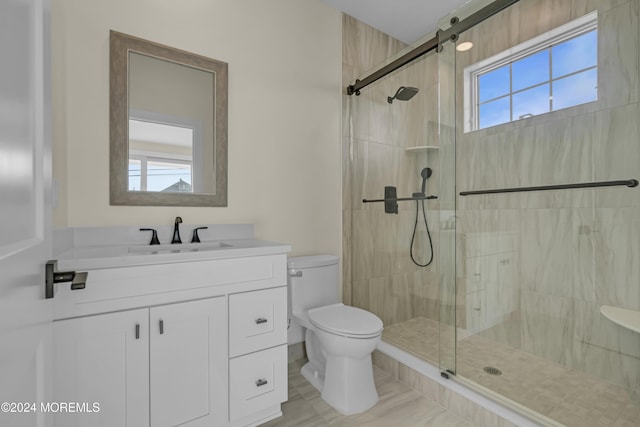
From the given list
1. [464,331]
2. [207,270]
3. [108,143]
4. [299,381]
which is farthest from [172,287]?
[464,331]

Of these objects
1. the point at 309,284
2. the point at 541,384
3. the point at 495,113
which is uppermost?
the point at 495,113

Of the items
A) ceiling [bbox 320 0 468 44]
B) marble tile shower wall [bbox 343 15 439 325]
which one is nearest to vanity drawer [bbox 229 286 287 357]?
marble tile shower wall [bbox 343 15 439 325]

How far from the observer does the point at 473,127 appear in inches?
83.8

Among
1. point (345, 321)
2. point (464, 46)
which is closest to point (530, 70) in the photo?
point (464, 46)

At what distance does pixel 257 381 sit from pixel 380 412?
0.72 m

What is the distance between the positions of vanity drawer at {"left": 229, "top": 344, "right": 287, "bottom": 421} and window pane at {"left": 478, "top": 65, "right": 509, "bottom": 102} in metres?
2.15

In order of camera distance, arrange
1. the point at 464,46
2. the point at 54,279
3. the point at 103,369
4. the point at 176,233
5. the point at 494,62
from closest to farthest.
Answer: the point at 54,279
the point at 103,369
the point at 176,233
the point at 464,46
the point at 494,62

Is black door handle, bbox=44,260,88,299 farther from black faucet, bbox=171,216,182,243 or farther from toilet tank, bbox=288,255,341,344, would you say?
toilet tank, bbox=288,255,341,344

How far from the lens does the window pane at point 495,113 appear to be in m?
2.08

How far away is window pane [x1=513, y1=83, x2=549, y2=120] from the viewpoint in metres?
1.91

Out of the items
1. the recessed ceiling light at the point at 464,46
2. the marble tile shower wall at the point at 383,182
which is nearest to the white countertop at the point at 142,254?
the marble tile shower wall at the point at 383,182

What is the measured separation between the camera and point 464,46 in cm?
193

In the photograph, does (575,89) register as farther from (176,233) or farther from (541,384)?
(176,233)

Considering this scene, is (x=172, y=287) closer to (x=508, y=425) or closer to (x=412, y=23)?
(x=508, y=425)
